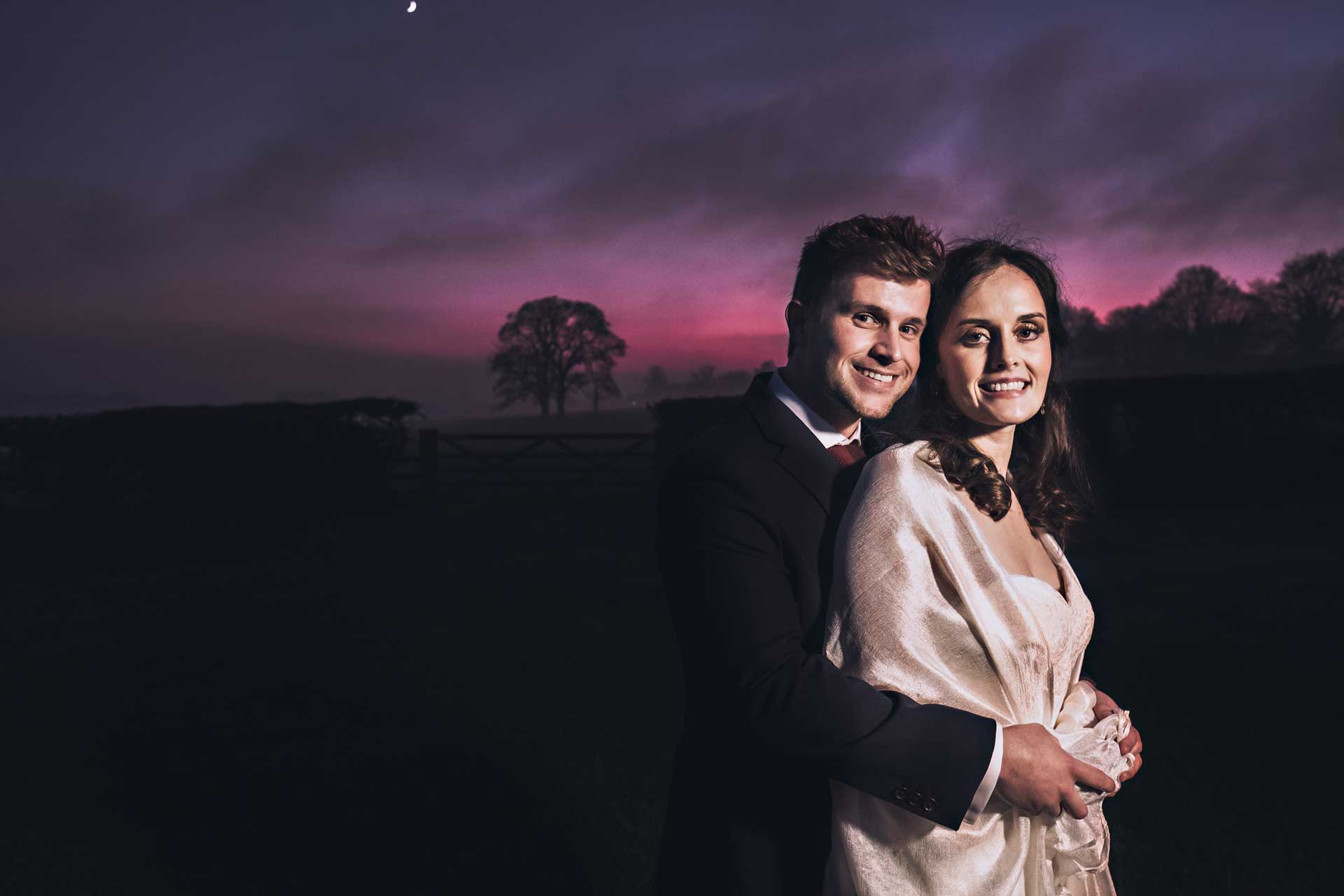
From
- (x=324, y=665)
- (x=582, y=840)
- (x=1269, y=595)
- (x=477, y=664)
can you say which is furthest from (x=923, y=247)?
(x=1269, y=595)

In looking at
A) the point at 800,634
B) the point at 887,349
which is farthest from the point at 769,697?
the point at 887,349

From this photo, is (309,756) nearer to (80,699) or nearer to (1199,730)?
(80,699)

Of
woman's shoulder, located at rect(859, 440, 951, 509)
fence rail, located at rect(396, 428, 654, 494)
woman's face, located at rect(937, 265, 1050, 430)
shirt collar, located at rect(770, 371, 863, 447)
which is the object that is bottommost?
fence rail, located at rect(396, 428, 654, 494)

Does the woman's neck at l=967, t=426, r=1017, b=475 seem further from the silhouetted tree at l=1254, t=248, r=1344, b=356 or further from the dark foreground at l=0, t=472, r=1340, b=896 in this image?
the silhouetted tree at l=1254, t=248, r=1344, b=356

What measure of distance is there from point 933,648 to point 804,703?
0.35 m

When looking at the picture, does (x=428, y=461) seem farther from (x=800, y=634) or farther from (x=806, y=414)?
(x=800, y=634)

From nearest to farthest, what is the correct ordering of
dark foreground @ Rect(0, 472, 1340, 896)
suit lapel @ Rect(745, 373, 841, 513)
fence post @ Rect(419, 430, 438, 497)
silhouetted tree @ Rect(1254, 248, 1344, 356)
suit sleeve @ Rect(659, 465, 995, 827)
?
suit sleeve @ Rect(659, 465, 995, 827), suit lapel @ Rect(745, 373, 841, 513), dark foreground @ Rect(0, 472, 1340, 896), fence post @ Rect(419, 430, 438, 497), silhouetted tree @ Rect(1254, 248, 1344, 356)

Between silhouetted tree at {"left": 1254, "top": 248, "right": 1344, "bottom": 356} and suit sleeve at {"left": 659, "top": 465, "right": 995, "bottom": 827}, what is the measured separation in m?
53.2

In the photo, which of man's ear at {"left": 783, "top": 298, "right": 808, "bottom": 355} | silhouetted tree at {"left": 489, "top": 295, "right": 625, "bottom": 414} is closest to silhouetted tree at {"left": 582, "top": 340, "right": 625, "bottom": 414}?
silhouetted tree at {"left": 489, "top": 295, "right": 625, "bottom": 414}

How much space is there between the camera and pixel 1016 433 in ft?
8.38

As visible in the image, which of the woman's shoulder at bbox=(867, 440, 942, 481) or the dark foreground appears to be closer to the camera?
the woman's shoulder at bbox=(867, 440, 942, 481)

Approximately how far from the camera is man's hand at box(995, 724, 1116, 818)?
1837 mm

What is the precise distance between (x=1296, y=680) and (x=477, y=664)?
6.42 m

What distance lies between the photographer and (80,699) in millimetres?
→ 6785
